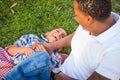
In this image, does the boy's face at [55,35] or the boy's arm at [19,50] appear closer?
the boy's arm at [19,50]

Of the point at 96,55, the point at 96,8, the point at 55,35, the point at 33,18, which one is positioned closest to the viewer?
the point at 96,8

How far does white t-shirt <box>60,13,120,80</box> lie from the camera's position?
9.59 ft

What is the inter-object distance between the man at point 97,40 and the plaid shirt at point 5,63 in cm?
85

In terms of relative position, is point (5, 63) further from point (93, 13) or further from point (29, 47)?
point (93, 13)

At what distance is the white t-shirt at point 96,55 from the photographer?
2.92 m

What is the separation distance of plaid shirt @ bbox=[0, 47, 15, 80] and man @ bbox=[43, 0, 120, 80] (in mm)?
847

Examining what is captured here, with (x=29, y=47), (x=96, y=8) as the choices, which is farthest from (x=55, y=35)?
(x=96, y=8)

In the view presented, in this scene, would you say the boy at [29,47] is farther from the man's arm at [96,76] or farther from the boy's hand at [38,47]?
the man's arm at [96,76]

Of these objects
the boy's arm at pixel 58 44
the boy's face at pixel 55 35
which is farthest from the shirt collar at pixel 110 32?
the boy's face at pixel 55 35

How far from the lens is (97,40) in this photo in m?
3.02

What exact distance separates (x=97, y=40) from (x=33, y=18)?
1958 millimetres

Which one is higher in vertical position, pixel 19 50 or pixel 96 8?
pixel 96 8

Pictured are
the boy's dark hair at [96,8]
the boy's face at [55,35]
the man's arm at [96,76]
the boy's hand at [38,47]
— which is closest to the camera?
the boy's dark hair at [96,8]

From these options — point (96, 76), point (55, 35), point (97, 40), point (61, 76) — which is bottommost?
point (61, 76)
